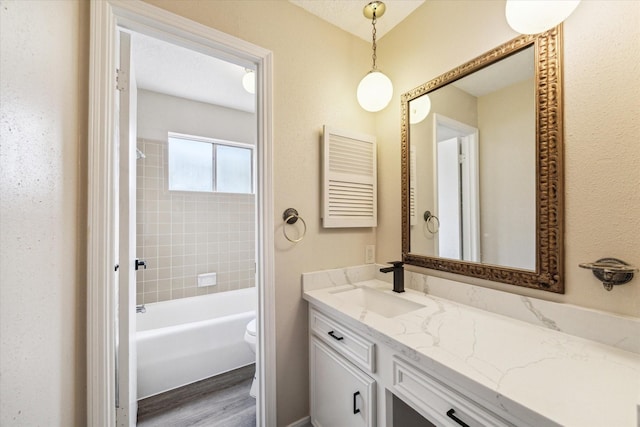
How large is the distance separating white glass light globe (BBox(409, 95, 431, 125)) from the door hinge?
147 cm

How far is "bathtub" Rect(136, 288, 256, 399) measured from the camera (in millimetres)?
1850

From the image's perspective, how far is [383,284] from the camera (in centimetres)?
→ 165

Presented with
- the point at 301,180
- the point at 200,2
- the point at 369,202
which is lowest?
the point at 369,202

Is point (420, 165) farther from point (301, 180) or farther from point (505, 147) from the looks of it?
point (301, 180)

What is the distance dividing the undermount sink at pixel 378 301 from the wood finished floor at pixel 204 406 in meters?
0.99

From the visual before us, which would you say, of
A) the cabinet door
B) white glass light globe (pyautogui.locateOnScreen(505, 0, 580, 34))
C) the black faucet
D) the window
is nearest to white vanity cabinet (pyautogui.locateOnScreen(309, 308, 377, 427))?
the cabinet door

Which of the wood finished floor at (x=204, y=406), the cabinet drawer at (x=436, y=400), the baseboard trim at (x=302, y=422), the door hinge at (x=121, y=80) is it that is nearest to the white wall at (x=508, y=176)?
the cabinet drawer at (x=436, y=400)

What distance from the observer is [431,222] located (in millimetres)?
1447

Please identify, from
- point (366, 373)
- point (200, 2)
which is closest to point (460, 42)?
point (200, 2)

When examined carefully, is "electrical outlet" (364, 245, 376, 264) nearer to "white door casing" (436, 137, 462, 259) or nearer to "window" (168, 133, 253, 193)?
"white door casing" (436, 137, 462, 259)

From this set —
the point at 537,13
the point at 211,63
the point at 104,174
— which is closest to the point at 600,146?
the point at 537,13

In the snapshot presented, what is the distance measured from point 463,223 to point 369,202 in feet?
1.94

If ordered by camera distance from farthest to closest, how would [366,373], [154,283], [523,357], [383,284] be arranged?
1. [154,283]
2. [383,284]
3. [366,373]
4. [523,357]

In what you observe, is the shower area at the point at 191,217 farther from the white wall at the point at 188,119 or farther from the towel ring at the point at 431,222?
the towel ring at the point at 431,222
